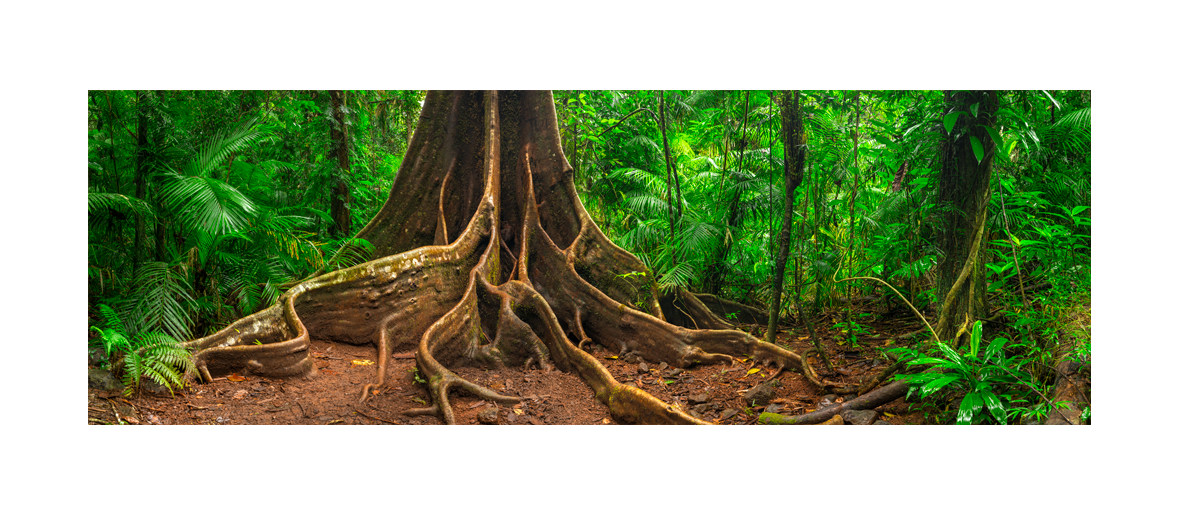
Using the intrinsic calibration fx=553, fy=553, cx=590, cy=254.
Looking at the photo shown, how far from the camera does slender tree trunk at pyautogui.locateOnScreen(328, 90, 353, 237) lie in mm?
5113

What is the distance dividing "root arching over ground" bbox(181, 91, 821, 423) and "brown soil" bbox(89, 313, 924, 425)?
8 centimetres

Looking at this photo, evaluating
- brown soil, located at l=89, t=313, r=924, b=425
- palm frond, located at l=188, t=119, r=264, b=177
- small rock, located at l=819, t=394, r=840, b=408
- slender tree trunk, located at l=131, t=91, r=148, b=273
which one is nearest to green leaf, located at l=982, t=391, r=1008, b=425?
brown soil, located at l=89, t=313, r=924, b=425

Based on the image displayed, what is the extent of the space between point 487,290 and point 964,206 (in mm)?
3057

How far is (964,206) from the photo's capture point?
3.06 metres

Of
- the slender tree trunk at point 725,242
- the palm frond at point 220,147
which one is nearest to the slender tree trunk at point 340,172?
the palm frond at point 220,147

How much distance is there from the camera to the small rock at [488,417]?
9.71 feet

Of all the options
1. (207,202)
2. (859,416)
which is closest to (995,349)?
(859,416)

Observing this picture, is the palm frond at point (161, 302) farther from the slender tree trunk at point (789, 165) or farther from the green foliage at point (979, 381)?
the green foliage at point (979, 381)

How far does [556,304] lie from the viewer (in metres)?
4.31

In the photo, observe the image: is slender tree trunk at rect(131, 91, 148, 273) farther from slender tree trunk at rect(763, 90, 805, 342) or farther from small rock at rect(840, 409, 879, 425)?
small rock at rect(840, 409, 879, 425)

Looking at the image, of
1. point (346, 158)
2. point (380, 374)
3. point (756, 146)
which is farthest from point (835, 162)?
point (346, 158)

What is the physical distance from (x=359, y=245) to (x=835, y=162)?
3.68m

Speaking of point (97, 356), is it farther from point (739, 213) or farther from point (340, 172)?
point (739, 213)

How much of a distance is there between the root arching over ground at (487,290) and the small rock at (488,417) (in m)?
0.13
